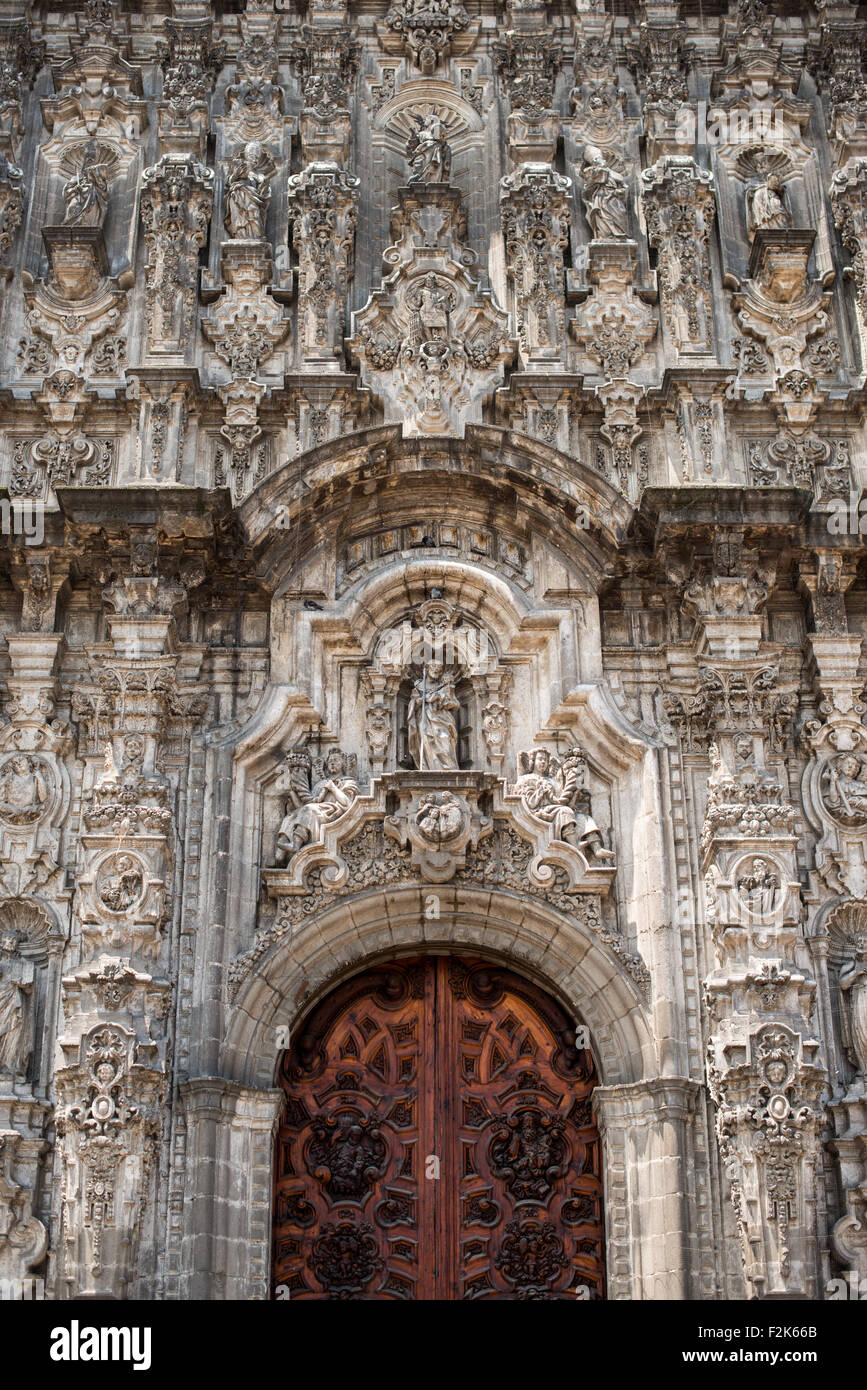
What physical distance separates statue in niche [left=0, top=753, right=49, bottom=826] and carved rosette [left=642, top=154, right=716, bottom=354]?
6.07 m

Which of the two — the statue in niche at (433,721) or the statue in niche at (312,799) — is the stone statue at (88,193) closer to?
the statue in niche at (433,721)

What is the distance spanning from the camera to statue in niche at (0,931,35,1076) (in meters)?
11.1

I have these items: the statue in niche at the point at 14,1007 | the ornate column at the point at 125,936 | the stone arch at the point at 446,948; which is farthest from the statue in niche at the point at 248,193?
the statue in niche at the point at 14,1007

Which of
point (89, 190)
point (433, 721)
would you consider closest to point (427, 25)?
point (89, 190)

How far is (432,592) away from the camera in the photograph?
12.8 meters

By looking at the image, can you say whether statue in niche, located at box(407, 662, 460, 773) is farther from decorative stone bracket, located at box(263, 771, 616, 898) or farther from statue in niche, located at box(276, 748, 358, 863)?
statue in niche, located at box(276, 748, 358, 863)

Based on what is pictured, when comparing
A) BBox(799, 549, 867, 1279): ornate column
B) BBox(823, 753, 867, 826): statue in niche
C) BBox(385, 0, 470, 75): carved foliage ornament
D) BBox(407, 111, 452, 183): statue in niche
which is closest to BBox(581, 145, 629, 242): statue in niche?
BBox(407, 111, 452, 183): statue in niche

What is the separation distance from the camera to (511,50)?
48.1ft

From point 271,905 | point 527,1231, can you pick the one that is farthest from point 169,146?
point 527,1231

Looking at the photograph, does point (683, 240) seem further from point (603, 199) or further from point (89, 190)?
point (89, 190)

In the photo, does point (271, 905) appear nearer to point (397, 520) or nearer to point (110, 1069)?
point (110, 1069)

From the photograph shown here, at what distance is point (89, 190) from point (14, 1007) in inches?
273
